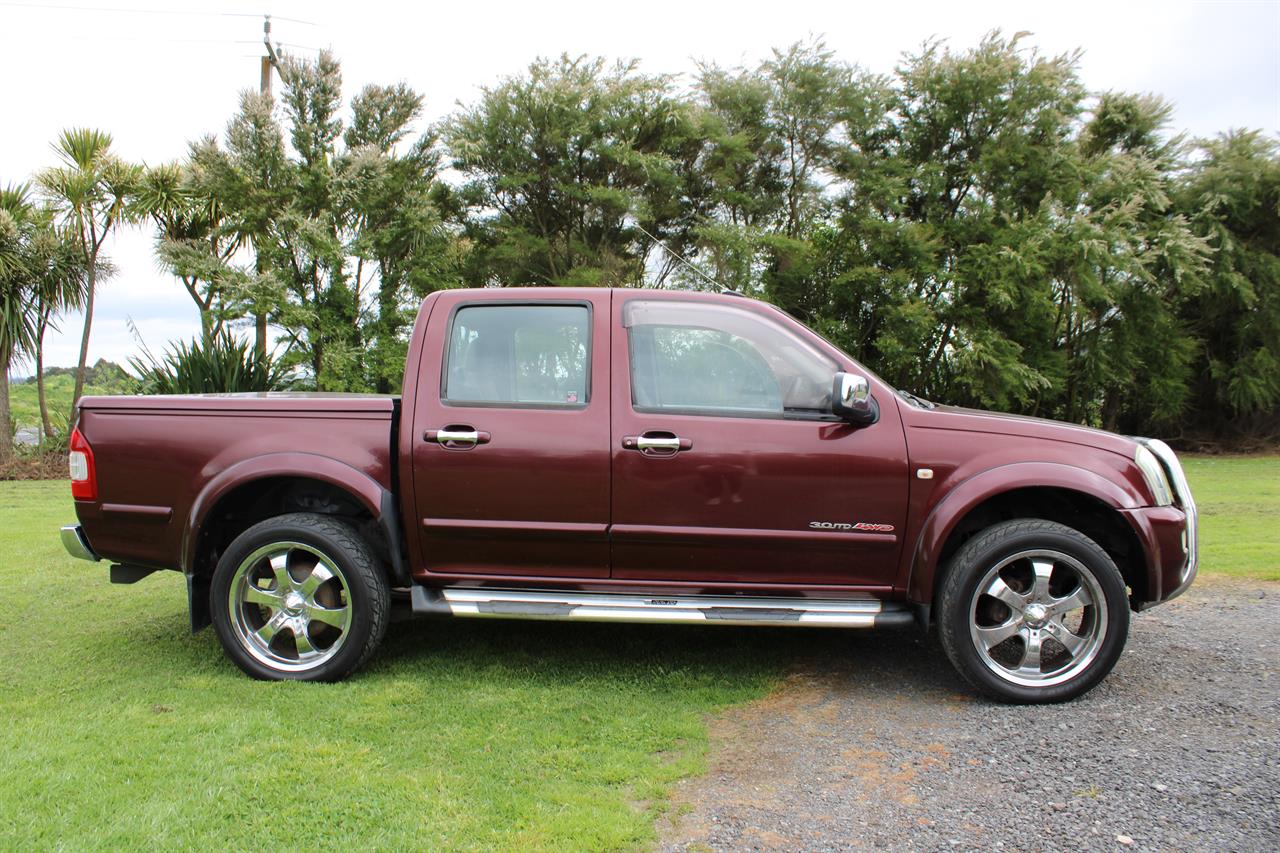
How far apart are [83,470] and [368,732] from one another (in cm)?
209

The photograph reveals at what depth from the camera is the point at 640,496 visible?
13.5 feet

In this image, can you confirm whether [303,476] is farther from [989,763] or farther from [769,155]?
[769,155]

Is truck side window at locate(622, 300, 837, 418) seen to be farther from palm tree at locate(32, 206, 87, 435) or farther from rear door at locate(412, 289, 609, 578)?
palm tree at locate(32, 206, 87, 435)

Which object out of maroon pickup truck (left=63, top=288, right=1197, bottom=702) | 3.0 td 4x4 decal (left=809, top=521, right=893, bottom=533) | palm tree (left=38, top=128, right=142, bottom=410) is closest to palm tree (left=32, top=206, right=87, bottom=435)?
palm tree (left=38, top=128, right=142, bottom=410)

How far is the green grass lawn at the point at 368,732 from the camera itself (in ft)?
9.64

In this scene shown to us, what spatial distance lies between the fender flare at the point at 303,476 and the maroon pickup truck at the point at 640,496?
0.01 metres

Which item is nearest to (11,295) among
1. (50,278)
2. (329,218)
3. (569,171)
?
(50,278)

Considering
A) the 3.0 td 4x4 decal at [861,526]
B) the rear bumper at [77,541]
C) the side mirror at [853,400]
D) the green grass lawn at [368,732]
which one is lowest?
the green grass lawn at [368,732]

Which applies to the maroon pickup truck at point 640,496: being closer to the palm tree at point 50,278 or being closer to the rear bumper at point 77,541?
the rear bumper at point 77,541

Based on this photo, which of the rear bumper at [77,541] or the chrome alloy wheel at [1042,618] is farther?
the rear bumper at [77,541]

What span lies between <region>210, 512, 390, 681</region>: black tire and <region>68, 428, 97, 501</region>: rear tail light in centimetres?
79

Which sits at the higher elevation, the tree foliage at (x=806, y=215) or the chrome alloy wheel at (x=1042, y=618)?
the tree foliage at (x=806, y=215)

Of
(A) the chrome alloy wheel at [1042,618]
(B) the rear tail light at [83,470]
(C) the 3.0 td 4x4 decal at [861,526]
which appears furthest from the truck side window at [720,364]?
(B) the rear tail light at [83,470]

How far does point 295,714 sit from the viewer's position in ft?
12.6
